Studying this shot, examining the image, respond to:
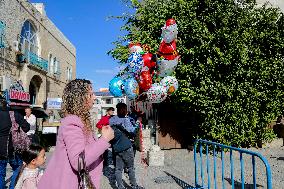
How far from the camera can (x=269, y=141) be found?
500 inches

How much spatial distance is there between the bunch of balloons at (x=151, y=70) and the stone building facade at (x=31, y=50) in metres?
11.6

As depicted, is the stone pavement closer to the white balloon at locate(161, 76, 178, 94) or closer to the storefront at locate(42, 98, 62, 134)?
the white balloon at locate(161, 76, 178, 94)

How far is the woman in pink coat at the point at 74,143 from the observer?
2.20 meters

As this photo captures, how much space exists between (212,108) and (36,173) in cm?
833

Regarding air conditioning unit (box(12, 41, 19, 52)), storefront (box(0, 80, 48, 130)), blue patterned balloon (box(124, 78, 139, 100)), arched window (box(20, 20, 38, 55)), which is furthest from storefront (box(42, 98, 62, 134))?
blue patterned balloon (box(124, 78, 139, 100))

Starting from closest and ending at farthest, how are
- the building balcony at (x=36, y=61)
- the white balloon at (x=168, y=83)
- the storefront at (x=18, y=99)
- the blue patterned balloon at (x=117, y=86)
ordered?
the blue patterned balloon at (x=117, y=86) < the white balloon at (x=168, y=83) < the storefront at (x=18, y=99) < the building balcony at (x=36, y=61)

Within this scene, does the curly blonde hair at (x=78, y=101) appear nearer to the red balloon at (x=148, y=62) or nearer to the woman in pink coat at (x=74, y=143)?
the woman in pink coat at (x=74, y=143)

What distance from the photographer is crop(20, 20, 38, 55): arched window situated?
20.0 meters

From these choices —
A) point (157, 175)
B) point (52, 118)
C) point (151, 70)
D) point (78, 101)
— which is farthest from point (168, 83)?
point (52, 118)

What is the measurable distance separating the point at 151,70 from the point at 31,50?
1706 centimetres

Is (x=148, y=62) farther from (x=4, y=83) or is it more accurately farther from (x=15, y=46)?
(x=15, y=46)

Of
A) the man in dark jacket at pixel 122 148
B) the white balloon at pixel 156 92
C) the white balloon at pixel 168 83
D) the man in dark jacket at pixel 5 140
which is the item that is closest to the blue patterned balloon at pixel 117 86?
the white balloon at pixel 156 92

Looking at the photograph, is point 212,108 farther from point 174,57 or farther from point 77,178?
point 77,178

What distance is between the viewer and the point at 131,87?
637cm
